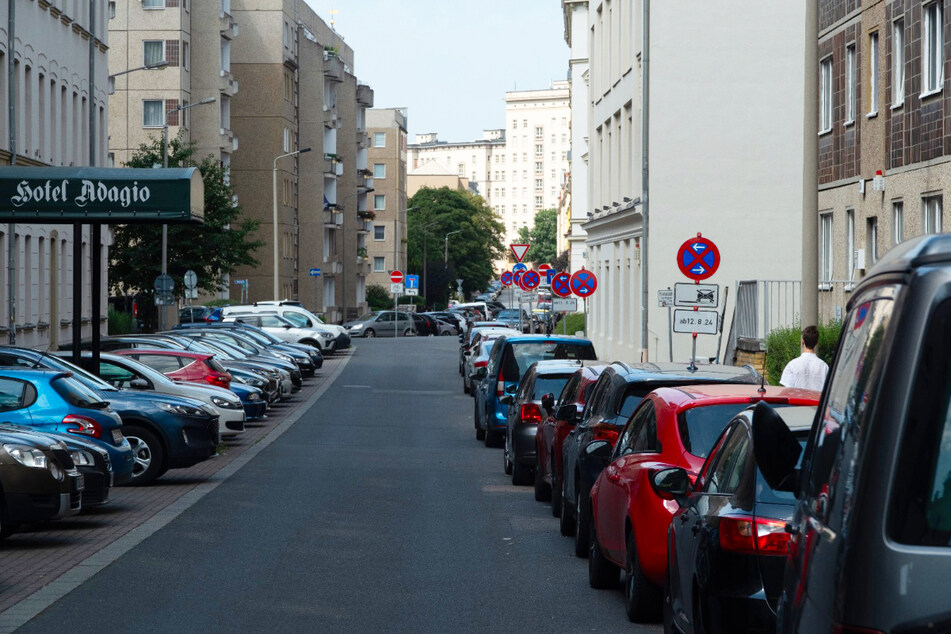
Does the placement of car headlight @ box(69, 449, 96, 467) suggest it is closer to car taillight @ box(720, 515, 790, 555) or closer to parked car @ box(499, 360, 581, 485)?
parked car @ box(499, 360, 581, 485)

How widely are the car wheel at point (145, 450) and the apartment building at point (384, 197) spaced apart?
4412 inches

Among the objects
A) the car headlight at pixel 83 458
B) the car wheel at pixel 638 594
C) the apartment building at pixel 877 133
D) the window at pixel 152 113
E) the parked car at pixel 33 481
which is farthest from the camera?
the window at pixel 152 113

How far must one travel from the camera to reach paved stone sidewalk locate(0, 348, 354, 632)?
10.1 m

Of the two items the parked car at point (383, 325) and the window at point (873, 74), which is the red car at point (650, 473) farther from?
the parked car at point (383, 325)

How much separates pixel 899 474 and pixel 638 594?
5560mm

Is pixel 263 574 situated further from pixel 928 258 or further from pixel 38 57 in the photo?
pixel 38 57

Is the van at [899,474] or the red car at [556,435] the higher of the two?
the van at [899,474]

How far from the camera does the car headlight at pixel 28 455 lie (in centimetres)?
1148

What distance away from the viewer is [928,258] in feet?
10.8

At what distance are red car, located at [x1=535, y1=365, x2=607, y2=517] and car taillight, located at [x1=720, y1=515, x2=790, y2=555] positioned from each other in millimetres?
7073

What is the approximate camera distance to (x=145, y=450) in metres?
17.2

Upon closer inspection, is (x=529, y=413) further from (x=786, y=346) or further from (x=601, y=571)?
(x=601, y=571)

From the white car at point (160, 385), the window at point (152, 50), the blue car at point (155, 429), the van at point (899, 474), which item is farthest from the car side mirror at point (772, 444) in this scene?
the window at point (152, 50)

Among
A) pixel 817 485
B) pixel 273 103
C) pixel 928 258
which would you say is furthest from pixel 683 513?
pixel 273 103
